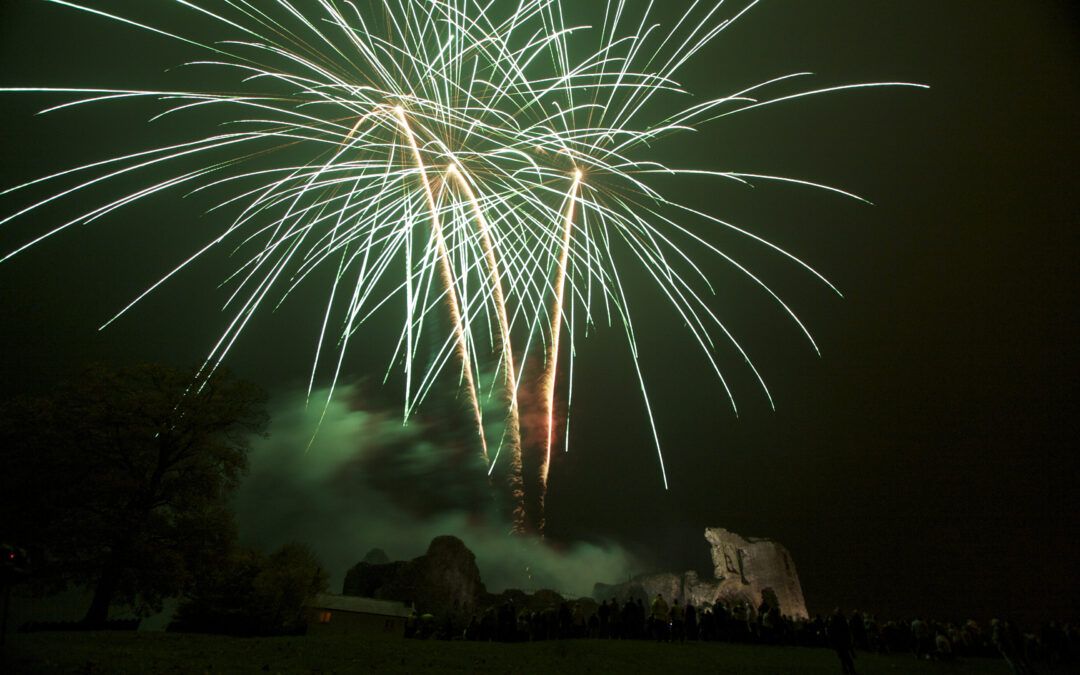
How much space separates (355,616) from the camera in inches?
1460

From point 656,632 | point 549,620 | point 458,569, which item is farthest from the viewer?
point 458,569

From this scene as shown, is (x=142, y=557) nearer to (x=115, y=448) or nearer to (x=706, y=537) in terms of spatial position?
(x=115, y=448)

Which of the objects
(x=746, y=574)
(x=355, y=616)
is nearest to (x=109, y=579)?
(x=355, y=616)

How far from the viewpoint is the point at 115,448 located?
61.5 feet

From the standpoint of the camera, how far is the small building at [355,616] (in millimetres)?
35219

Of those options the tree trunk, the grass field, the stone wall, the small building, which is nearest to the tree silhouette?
the tree trunk

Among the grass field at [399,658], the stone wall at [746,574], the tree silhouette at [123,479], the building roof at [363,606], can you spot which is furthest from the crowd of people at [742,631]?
the stone wall at [746,574]

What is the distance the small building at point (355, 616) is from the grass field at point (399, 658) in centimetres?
2473

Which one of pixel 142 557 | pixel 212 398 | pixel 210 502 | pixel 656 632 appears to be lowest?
pixel 656 632

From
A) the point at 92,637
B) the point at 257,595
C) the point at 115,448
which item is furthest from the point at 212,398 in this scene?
the point at 92,637

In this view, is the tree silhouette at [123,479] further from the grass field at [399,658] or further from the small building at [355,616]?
the small building at [355,616]

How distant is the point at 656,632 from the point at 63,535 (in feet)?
52.4

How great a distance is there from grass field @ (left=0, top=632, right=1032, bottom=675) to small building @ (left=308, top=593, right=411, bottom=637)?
974 inches

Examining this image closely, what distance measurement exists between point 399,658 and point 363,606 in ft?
106
